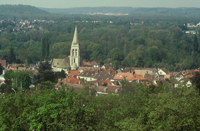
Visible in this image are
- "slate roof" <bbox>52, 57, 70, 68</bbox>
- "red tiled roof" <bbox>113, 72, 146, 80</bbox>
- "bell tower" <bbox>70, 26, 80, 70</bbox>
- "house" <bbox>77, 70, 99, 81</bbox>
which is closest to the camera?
"red tiled roof" <bbox>113, 72, 146, 80</bbox>

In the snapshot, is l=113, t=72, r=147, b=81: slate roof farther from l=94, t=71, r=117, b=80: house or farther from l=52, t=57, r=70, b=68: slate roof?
l=52, t=57, r=70, b=68: slate roof

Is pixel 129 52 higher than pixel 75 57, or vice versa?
pixel 75 57

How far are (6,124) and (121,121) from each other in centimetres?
521

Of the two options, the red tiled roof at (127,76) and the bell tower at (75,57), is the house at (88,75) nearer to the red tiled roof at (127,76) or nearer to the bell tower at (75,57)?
the red tiled roof at (127,76)

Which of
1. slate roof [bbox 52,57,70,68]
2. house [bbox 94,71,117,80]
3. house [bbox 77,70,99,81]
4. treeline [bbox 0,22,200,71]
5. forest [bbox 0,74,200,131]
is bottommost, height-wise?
treeline [bbox 0,22,200,71]

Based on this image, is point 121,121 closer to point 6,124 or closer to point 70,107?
point 70,107

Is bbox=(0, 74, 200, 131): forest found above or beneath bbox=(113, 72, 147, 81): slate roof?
above

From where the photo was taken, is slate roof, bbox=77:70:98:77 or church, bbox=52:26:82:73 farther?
church, bbox=52:26:82:73

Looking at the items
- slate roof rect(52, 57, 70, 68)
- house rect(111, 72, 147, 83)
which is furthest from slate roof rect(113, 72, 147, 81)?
slate roof rect(52, 57, 70, 68)

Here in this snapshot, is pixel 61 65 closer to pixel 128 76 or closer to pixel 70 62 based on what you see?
pixel 70 62

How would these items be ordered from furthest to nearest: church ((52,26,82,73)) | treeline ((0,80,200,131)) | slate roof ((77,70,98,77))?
church ((52,26,82,73))
slate roof ((77,70,98,77))
treeline ((0,80,200,131))

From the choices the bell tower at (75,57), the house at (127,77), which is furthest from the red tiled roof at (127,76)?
the bell tower at (75,57)

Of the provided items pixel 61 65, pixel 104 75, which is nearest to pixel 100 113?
pixel 104 75

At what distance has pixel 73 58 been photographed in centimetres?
6762
